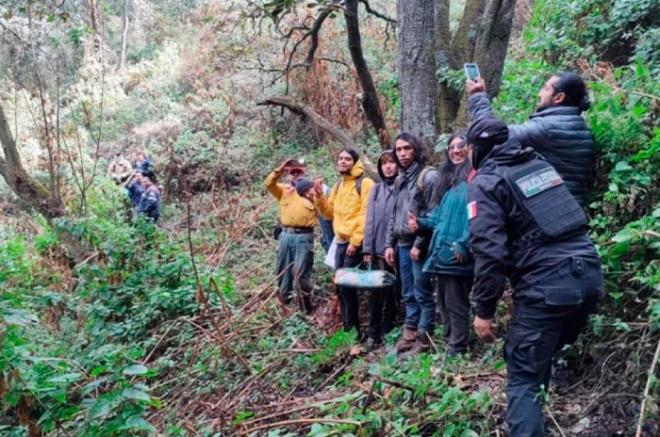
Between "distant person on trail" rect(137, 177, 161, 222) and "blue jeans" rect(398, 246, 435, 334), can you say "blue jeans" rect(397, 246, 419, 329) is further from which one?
"distant person on trail" rect(137, 177, 161, 222)

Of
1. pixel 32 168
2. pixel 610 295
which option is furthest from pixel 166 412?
pixel 32 168

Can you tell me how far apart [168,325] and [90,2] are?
614 centimetres

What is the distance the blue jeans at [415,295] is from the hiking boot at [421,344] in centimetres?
5

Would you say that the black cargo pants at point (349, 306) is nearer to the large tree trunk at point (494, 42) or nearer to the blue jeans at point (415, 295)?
the blue jeans at point (415, 295)

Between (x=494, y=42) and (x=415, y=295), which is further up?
(x=494, y=42)

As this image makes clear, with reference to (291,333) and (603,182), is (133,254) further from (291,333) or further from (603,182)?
(603,182)

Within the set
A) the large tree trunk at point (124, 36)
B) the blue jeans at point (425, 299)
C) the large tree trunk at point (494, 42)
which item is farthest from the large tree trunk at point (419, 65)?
the large tree trunk at point (124, 36)

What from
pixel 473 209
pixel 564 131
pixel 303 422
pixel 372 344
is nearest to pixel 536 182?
pixel 473 209

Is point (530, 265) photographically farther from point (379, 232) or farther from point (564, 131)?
point (379, 232)

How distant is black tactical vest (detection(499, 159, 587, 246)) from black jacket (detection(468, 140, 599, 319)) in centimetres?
3

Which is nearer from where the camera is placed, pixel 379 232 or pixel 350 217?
pixel 379 232

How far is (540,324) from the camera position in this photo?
3.00 metres

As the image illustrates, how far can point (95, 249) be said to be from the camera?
25.8 ft

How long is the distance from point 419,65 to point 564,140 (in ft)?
10.2
